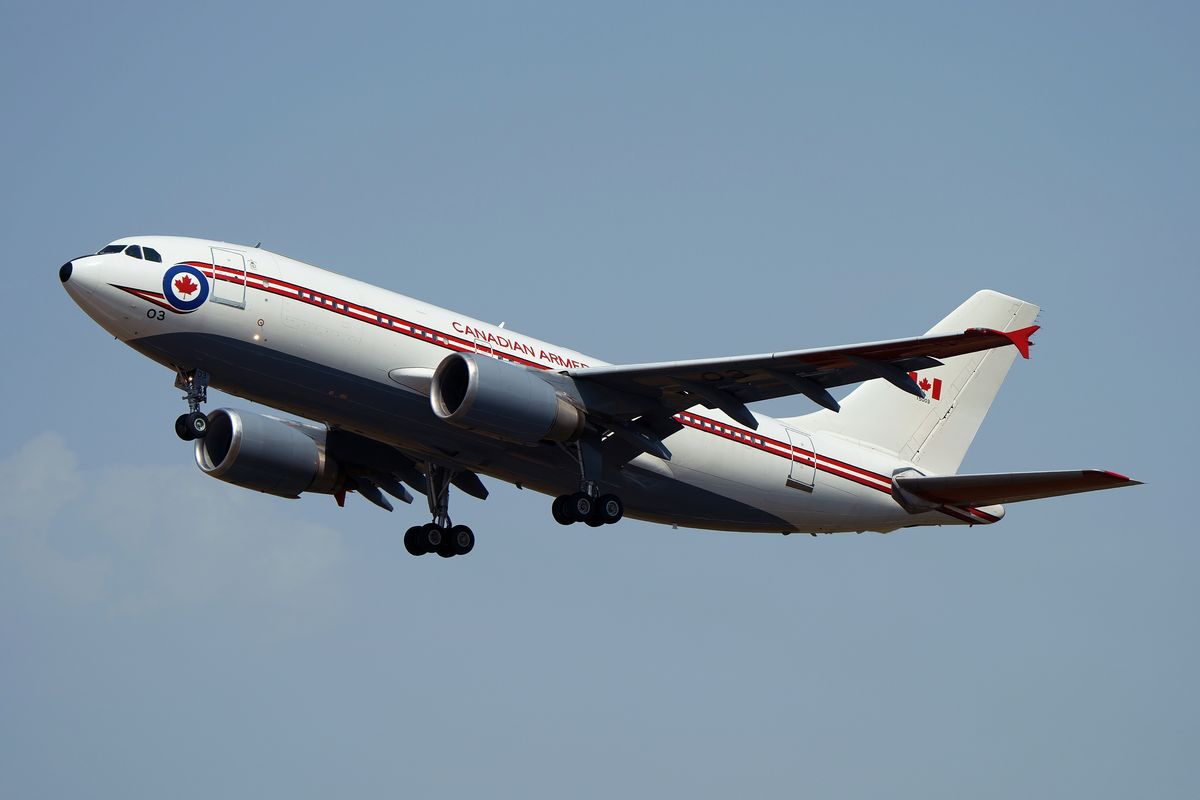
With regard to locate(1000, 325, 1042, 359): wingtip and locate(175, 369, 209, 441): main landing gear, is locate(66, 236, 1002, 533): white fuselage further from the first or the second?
locate(1000, 325, 1042, 359): wingtip

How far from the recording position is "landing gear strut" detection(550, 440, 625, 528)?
34969mm

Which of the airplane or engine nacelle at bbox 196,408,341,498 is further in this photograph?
engine nacelle at bbox 196,408,341,498

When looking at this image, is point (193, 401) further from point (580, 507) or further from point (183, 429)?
point (580, 507)

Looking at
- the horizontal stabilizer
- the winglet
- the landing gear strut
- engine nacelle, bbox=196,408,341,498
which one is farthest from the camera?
engine nacelle, bbox=196,408,341,498

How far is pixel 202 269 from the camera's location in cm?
3169

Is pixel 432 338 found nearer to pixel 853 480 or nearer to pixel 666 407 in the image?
pixel 666 407

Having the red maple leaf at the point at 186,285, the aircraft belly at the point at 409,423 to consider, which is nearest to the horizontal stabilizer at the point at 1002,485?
the aircraft belly at the point at 409,423

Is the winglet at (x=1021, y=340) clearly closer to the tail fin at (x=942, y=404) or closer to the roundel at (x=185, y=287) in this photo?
the tail fin at (x=942, y=404)

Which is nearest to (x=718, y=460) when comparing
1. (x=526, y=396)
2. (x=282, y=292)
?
(x=526, y=396)

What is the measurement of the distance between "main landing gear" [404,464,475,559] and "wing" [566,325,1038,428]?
580cm

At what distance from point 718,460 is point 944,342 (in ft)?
24.5

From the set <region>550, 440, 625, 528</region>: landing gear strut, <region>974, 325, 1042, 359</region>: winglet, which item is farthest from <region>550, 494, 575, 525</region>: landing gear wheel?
<region>974, 325, 1042, 359</region>: winglet

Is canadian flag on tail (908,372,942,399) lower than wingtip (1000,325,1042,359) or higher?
higher

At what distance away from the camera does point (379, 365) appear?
32.5m
